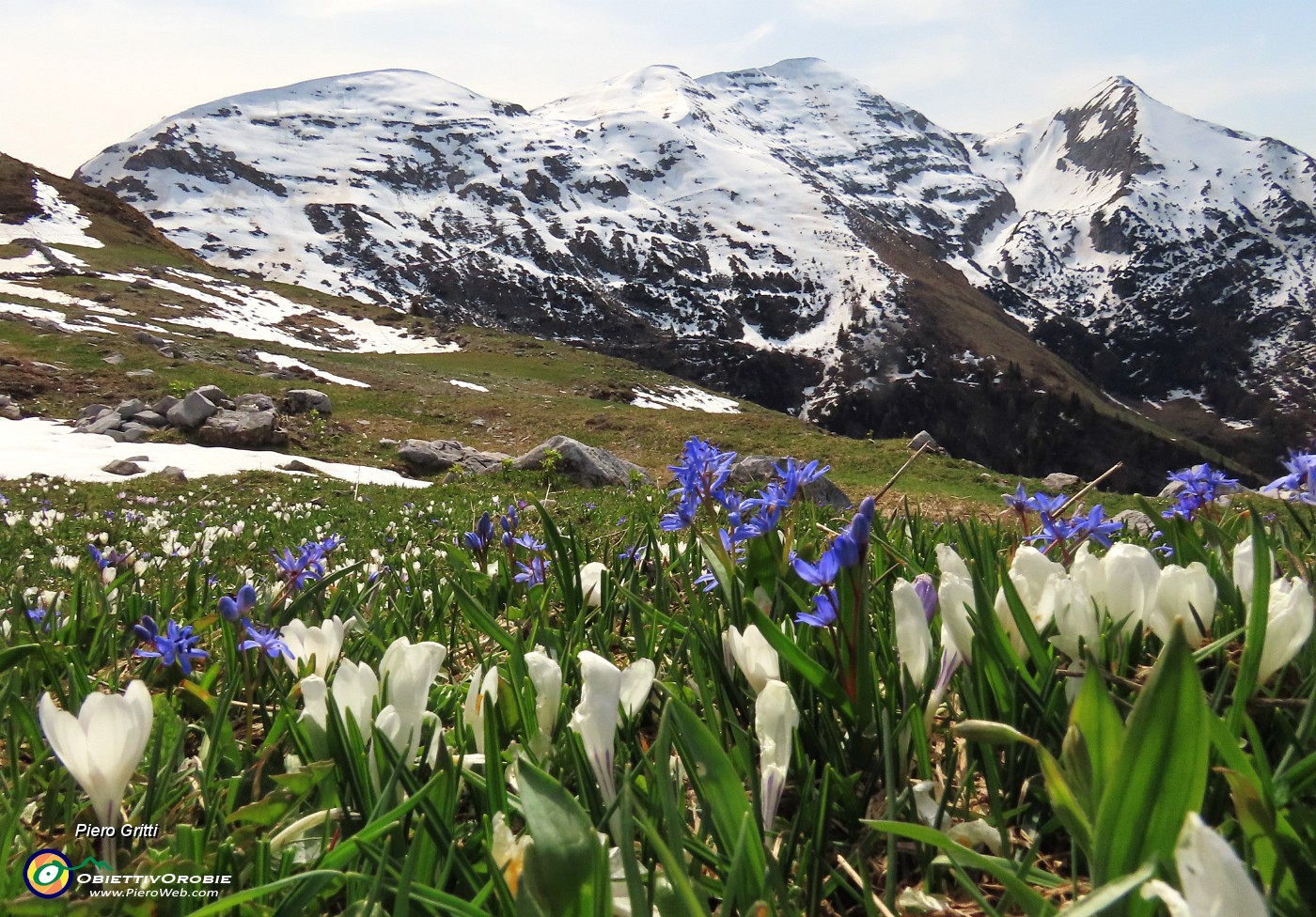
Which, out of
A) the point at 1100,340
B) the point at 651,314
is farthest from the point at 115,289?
the point at 1100,340

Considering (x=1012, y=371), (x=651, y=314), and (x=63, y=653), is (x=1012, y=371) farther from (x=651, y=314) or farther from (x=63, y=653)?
(x=63, y=653)

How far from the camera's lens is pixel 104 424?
765 inches

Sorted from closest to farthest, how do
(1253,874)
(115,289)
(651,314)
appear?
(1253,874) < (115,289) < (651,314)

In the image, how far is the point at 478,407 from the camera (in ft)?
109

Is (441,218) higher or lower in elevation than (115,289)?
higher

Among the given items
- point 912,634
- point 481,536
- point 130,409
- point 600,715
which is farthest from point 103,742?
point 130,409

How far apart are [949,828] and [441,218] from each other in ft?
548

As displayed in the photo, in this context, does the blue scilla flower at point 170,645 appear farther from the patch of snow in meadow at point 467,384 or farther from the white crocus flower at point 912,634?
the patch of snow in meadow at point 467,384

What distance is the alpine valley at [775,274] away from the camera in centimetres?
12312

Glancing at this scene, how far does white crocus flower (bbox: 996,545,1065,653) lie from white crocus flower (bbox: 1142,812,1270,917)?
74 centimetres

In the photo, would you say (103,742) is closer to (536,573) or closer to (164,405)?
(536,573)

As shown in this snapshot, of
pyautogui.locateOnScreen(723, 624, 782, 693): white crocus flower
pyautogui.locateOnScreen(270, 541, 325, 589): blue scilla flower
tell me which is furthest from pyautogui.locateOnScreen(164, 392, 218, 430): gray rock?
pyautogui.locateOnScreen(723, 624, 782, 693): white crocus flower

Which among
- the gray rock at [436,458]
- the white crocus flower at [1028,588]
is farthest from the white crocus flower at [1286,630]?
the gray rock at [436,458]

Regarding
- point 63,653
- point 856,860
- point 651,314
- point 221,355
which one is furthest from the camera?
point 651,314
